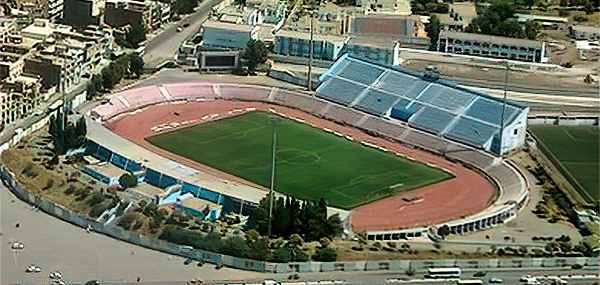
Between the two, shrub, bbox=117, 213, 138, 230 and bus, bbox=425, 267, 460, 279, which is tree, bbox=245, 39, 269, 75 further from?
bus, bbox=425, 267, 460, 279

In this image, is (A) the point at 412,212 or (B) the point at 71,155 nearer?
(A) the point at 412,212

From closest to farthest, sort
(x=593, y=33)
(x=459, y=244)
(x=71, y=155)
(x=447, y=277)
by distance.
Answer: (x=447, y=277)
(x=459, y=244)
(x=71, y=155)
(x=593, y=33)

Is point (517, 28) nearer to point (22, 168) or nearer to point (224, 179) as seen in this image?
point (224, 179)

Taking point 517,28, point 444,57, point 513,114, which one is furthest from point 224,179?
point 517,28

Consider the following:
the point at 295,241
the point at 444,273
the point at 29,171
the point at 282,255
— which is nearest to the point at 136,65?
the point at 29,171

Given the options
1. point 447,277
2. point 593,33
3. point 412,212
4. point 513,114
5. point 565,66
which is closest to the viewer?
point 447,277

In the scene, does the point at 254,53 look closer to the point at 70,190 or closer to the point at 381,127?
the point at 381,127

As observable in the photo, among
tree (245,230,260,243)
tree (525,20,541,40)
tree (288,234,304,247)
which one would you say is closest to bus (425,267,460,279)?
tree (288,234,304,247)
